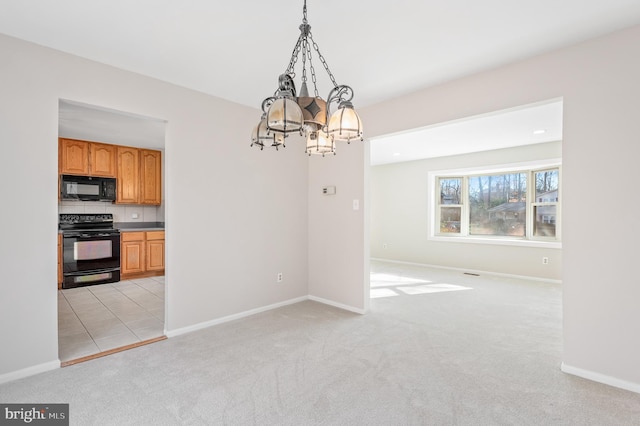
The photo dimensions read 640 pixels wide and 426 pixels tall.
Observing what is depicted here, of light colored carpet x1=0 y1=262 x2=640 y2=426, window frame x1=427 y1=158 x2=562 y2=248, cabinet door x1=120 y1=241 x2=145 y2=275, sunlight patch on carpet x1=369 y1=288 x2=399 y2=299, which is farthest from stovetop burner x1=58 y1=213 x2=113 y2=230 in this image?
window frame x1=427 y1=158 x2=562 y2=248

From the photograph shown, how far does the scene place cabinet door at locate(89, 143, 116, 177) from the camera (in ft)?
18.0

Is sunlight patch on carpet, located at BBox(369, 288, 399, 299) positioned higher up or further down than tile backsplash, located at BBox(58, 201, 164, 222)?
further down

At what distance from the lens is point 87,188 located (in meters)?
5.48

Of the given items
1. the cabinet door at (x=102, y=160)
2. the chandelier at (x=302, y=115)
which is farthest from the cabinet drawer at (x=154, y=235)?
the chandelier at (x=302, y=115)

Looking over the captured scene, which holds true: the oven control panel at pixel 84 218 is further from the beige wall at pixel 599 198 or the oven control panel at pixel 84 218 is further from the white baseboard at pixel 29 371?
the beige wall at pixel 599 198

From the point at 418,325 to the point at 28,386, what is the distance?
340 centimetres

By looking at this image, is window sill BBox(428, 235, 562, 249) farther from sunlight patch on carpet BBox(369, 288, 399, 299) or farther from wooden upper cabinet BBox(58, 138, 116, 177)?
wooden upper cabinet BBox(58, 138, 116, 177)

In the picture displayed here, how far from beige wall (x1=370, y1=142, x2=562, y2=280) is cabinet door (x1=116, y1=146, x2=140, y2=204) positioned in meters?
5.43

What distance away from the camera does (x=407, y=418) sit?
1.90 metres

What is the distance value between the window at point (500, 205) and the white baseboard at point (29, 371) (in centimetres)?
694

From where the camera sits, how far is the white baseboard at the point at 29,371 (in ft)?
7.62

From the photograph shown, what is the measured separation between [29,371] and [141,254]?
3.61m

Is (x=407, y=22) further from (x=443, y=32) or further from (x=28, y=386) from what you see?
(x=28, y=386)

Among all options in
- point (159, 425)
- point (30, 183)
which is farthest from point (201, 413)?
point (30, 183)
